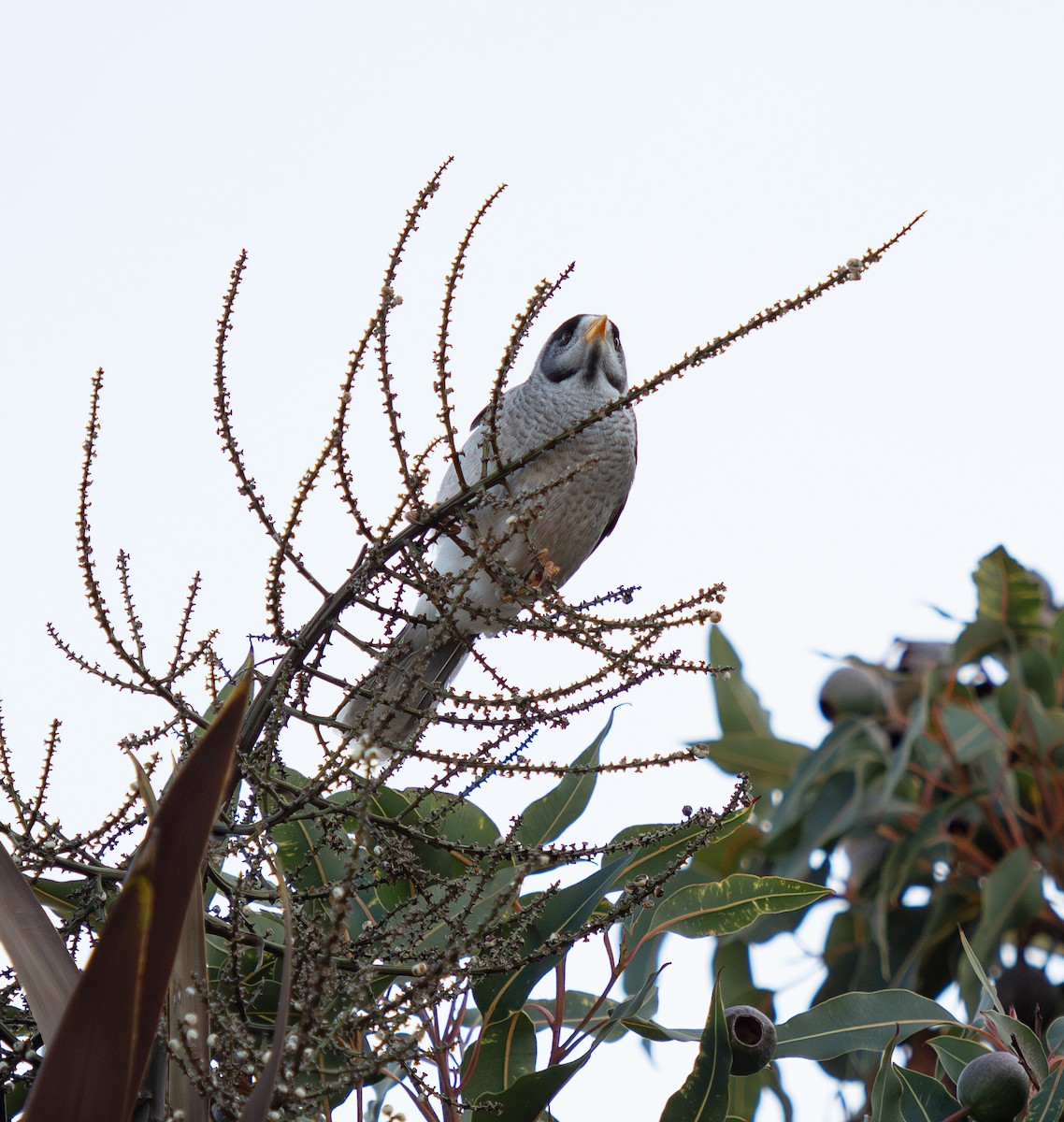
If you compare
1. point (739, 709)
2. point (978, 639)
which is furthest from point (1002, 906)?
point (739, 709)

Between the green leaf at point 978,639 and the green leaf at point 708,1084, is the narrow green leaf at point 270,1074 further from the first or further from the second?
the green leaf at point 978,639

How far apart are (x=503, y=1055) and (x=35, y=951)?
1.76 feet

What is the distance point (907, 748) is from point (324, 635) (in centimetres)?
190

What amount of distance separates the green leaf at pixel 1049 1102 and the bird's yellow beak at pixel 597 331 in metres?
1.72

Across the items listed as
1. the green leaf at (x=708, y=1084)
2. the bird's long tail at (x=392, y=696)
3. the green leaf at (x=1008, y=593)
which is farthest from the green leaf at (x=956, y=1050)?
the green leaf at (x=1008, y=593)

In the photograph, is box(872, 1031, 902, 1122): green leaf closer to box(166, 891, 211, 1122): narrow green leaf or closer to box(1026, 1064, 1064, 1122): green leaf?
box(1026, 1064, 1064, 1122): green leaf

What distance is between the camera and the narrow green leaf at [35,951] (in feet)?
2.66

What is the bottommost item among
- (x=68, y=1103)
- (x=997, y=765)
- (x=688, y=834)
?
(x=68, y=1103)

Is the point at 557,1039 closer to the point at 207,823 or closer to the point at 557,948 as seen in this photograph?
the point at 557,948

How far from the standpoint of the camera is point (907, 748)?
2.73m

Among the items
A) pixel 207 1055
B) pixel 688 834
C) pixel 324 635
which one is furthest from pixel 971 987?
pixel 207 1055

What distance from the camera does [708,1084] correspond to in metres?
1.06

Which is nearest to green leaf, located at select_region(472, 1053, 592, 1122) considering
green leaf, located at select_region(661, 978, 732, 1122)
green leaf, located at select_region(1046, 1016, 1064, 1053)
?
green leaf, located at select_region(661, 978, 732, 1122)

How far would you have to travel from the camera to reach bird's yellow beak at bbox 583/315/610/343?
100 inches
